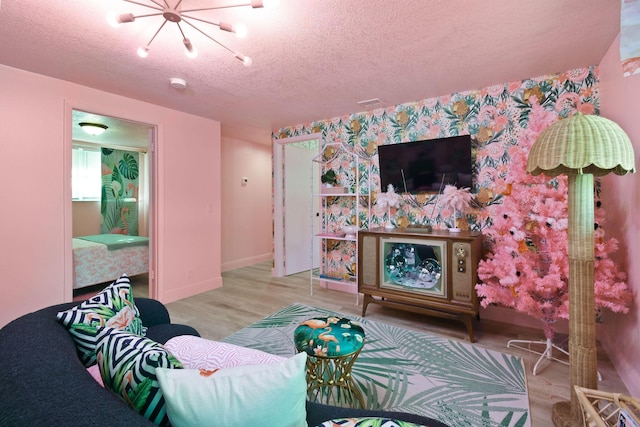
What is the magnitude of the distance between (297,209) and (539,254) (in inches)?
137

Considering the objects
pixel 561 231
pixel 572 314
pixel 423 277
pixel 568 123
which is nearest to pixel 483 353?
pixel 423 277

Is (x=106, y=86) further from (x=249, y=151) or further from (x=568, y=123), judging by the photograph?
(x=568, y=123)

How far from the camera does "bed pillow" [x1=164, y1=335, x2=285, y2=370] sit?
3.40 feet

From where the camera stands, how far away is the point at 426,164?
3.28m

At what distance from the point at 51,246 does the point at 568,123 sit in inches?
161

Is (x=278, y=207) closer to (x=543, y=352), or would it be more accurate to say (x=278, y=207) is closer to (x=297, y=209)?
(x=297, y=209)

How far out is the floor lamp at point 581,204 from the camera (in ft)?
4.71

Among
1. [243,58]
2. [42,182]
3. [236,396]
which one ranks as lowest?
[236,396]

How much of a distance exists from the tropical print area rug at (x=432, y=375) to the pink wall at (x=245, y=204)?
283 cm

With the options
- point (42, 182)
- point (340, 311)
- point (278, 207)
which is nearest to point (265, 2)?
point (42, 182)

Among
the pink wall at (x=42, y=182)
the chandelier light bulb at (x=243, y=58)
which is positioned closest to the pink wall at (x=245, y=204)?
the pink wall at (x=42, y=182)

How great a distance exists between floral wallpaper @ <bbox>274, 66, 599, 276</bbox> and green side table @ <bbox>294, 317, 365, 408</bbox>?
6.35 feet

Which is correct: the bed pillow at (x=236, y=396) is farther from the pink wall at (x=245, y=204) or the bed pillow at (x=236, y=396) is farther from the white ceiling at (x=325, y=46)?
the pink wall at (x=245, y=204)

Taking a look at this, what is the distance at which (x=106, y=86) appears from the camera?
2910 mm
